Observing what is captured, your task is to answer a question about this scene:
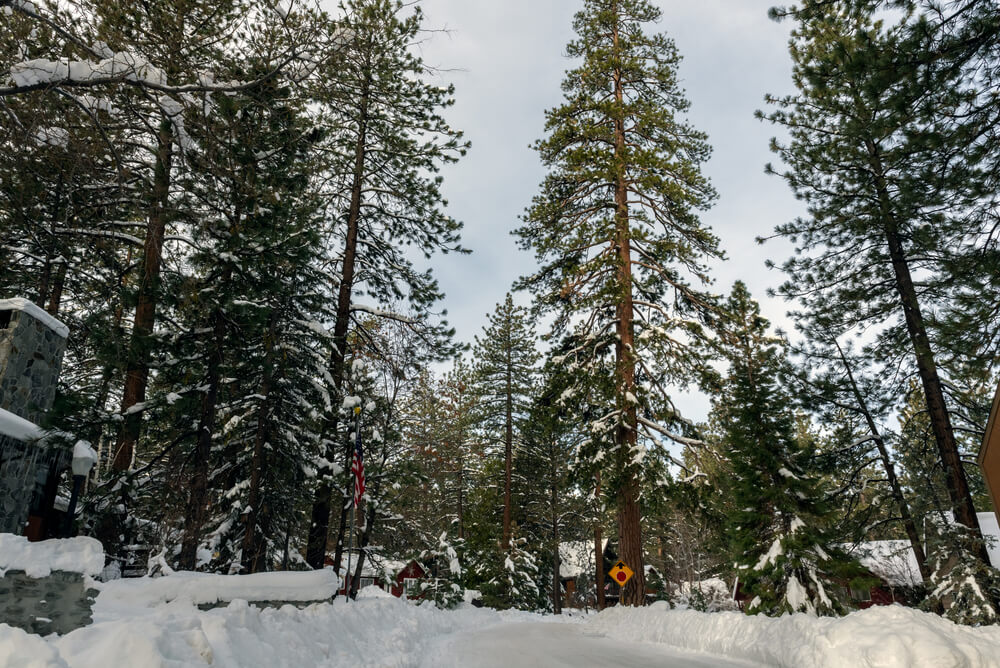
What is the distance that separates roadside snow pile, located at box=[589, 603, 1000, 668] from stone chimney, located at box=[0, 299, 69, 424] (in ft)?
44.7

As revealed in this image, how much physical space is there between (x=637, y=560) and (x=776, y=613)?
3.50 metres

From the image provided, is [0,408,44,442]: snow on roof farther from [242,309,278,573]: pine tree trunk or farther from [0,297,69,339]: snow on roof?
[242,309,278,573]: pine tree trunk

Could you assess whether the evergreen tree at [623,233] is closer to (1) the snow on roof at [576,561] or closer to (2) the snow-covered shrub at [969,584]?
(2) the snow-covered shrub at [969,584]

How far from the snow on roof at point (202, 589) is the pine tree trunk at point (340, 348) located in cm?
624

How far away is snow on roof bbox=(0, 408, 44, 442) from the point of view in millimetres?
9781

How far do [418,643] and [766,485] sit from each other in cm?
977

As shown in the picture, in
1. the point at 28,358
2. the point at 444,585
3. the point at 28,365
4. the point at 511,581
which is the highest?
the point at 28,358

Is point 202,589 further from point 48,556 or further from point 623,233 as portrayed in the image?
point 623,233

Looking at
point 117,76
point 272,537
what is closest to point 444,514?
point 272,537

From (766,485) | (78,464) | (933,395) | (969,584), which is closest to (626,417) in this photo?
(766,485)

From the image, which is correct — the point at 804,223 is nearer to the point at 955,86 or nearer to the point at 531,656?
the point at 955,86

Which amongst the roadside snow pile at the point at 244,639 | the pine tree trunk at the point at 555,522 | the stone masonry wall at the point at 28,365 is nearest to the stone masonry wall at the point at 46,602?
the roadside snow pile at the point at 244,639

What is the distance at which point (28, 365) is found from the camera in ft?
38.2

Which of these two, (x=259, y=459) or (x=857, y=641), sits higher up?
(x=259, y=459)
